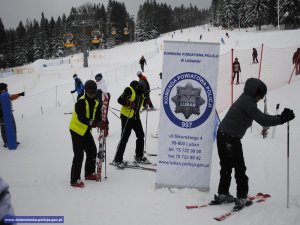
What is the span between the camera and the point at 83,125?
5891 mm

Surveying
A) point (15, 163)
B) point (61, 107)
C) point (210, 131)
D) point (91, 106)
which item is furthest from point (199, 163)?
point (61, 107)

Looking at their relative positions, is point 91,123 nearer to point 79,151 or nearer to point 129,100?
point 79,151

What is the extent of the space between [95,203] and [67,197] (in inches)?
24.2

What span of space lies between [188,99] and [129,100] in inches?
69.6

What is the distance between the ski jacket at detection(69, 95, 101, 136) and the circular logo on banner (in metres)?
1.37

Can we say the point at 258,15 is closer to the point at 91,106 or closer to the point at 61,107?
the point at 61,107

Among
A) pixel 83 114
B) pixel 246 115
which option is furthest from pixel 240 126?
pixel 83 114

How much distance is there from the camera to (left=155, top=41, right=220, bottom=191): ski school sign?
5414mm

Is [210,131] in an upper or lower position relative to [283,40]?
lower

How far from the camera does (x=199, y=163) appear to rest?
Result: 18.4ft

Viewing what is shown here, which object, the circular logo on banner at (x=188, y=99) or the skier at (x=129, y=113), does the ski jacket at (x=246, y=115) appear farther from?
the skier at (x=129, y=113)

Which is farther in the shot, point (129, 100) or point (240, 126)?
point (129, 100)

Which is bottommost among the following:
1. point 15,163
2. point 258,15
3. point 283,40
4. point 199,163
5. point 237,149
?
point 15,163

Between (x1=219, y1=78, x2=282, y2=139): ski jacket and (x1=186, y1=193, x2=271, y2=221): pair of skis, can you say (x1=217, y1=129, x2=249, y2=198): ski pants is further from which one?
(x1=186, y1=193, x2=271, y2=221): pair of skis
